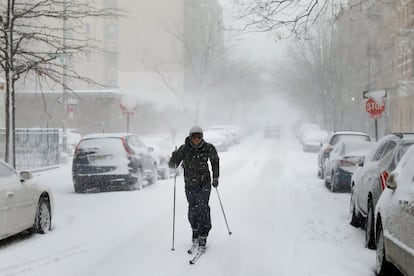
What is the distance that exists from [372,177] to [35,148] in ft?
55.5

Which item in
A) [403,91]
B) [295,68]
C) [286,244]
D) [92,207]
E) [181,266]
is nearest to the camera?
[181,266]

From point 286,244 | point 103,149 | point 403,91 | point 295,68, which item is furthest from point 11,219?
point 295,68

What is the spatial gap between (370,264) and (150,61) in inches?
2313

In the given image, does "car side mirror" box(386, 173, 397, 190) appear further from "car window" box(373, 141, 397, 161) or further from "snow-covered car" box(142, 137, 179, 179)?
"snow-covered car" box(142, 137, 179, 179)

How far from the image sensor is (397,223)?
19.3 feet

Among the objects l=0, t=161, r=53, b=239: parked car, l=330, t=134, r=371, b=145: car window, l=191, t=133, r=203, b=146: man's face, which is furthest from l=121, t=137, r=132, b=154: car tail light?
l=191, t=133, r=203, b=146: man's face

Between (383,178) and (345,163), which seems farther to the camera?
(345,163)

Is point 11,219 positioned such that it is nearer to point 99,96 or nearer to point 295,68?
point 99,96

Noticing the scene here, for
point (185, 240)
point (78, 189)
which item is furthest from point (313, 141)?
point (185, 240)

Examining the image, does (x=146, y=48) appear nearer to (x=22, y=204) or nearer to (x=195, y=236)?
(x=22, y=204)

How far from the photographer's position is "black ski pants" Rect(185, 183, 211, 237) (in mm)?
8344

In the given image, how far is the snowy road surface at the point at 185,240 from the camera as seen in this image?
285 inches

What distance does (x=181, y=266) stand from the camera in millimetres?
7305

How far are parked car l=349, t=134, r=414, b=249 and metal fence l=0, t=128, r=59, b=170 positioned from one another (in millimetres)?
14418
